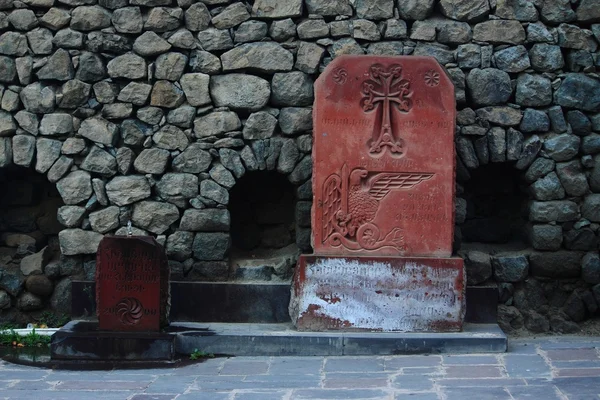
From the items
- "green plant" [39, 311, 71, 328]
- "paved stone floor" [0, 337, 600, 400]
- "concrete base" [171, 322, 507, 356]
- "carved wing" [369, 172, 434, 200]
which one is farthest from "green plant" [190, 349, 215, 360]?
"carved wing" [369, 172, 434, 200]

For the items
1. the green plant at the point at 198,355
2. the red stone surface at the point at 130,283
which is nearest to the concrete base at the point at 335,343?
the green plant at the point at 198,355

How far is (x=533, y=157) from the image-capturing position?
7.27m

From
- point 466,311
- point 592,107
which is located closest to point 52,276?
point 466,311

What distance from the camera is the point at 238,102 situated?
284 inches

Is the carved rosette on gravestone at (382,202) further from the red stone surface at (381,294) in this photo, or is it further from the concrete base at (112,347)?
the concrete base at (112,347)

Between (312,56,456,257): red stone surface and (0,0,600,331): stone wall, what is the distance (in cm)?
55

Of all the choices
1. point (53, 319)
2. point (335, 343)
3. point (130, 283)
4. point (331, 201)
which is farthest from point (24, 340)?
point (331, 201)

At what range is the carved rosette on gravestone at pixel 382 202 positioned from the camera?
6.58 metres

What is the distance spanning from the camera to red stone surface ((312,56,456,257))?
6668mm

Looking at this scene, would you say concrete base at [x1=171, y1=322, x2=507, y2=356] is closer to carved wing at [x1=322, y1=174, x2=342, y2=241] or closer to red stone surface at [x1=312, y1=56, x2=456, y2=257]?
red stone surface at [x1=312, y1=56, x2=456, y2=257]

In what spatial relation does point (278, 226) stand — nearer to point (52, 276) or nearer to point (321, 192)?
point (321, 192)

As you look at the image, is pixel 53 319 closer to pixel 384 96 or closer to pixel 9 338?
pixel 9 338

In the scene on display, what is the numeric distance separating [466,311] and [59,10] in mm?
4001

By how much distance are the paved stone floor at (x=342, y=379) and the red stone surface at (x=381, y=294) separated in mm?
326
